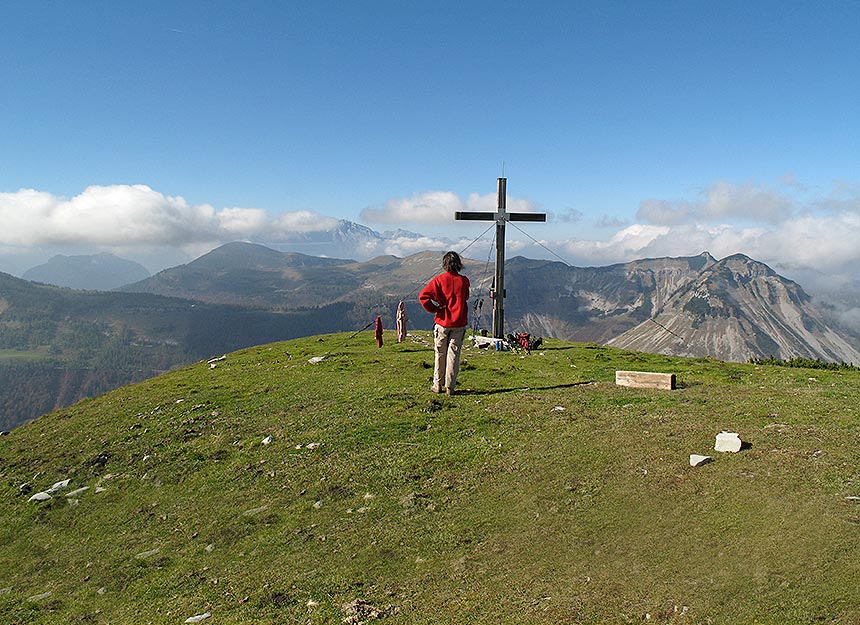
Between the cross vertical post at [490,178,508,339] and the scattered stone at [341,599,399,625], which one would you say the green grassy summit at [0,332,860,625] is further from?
the cross vertical post at [490,178,508,339]

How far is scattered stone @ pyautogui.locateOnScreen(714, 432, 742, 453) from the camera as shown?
10914mm

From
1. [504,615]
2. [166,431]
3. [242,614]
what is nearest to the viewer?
[504,615]

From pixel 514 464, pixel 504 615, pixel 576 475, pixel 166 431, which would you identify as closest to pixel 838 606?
pixel 504 615

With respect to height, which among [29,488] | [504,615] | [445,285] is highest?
[445,285]

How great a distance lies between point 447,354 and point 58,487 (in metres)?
10.8

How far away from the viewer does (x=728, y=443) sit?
1104 centimetres

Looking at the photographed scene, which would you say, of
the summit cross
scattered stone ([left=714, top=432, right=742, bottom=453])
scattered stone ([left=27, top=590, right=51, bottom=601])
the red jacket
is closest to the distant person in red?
the red jacket

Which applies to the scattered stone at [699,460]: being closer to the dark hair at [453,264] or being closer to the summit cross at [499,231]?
the dark hair at [453,264]

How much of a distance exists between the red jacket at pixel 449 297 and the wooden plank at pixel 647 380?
5.86 m

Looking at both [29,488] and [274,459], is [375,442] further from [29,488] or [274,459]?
[29,488]

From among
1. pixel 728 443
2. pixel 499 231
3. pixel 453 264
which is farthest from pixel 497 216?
pixel 728 443

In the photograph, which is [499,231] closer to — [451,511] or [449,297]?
[449,297]

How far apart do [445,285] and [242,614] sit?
10.7 m

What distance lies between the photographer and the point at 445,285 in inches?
653
